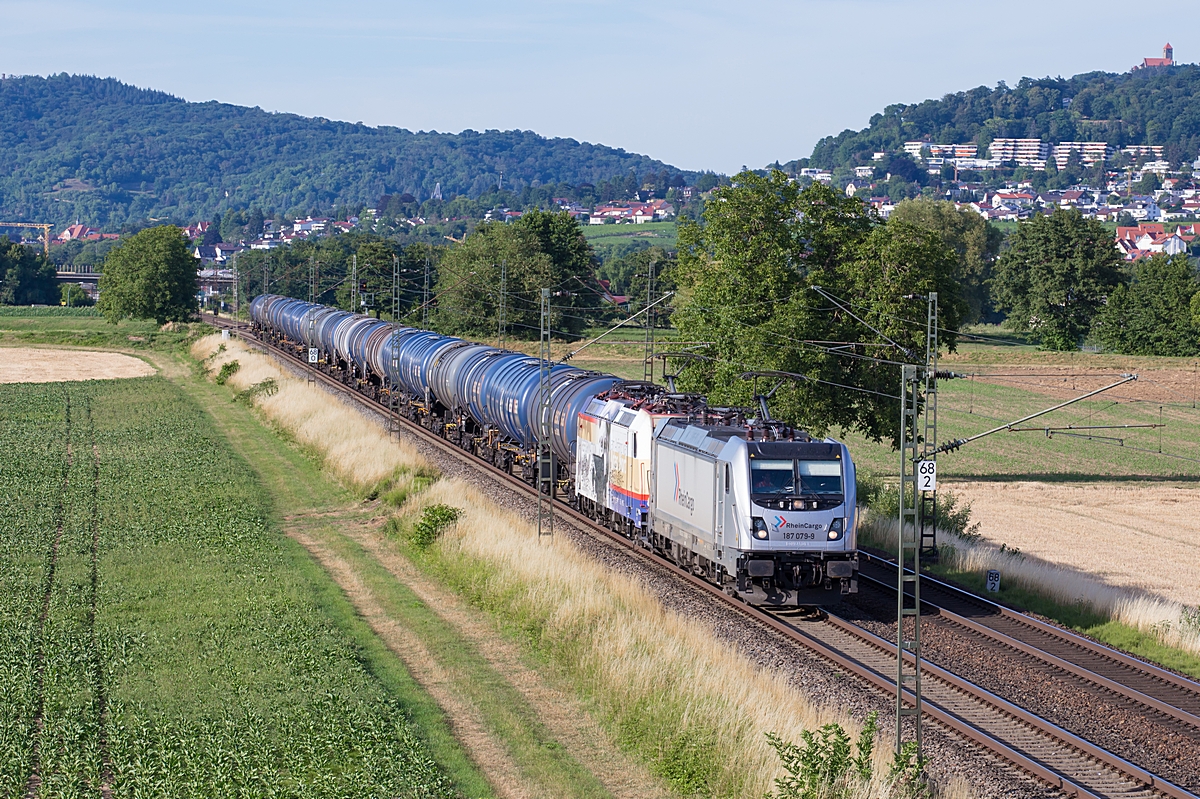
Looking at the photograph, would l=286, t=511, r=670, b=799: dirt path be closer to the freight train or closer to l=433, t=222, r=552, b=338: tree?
the freight train

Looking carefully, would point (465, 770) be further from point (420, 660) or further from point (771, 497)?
point (771, 497)

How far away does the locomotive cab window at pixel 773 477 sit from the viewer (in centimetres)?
2458

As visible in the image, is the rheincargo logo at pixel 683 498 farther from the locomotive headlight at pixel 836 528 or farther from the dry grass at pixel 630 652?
the locomotive headlight at pixel 836 528

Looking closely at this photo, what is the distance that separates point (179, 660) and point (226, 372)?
5964 cm

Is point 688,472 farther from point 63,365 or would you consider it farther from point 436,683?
point 63,365

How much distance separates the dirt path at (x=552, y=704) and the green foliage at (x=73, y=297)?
539 feet

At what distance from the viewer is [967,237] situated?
14712 centimetres

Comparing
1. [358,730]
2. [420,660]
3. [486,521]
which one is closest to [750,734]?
[358,730]

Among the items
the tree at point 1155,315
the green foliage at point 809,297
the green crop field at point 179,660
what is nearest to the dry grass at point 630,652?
the green crop field at point 179,660

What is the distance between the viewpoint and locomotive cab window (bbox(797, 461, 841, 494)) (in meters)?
24.9

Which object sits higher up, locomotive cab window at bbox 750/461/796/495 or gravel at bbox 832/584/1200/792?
locomotive cab window at bbox 750/461/796/495

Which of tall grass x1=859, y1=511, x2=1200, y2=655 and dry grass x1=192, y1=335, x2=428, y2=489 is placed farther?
dry grass x1=192, y1=335, x2=428, y2=489

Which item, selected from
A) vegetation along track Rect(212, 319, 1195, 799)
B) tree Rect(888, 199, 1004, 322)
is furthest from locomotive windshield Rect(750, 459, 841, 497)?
tree Rect(888, 199, 1004, 322)

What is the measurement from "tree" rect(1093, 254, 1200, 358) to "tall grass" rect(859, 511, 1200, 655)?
8383 cm
